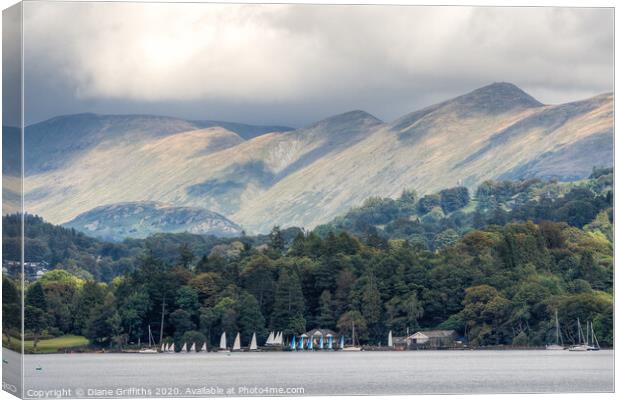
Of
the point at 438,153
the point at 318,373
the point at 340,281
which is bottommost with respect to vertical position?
the point at 318,373

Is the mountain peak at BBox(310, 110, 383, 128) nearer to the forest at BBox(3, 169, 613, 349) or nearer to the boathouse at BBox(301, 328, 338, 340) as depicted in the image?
the forest at BBox(3, 169, 613, 349)

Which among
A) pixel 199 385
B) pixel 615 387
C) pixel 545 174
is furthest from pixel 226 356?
pixel 545 174

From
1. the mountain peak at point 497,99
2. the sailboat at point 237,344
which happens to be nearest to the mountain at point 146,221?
the sailboat at point 237,344

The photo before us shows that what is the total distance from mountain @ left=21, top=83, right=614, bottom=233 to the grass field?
249cm

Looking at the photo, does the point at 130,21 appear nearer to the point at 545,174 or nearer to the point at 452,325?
the point at 452,325

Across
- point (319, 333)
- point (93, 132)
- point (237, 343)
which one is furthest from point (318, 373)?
point (93, 132)

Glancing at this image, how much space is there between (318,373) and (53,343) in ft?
16.3

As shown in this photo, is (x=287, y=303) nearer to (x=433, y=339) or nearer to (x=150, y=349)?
(x=433, y=339)

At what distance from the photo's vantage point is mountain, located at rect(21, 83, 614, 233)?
36.5 m

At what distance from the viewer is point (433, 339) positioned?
36.8 meters

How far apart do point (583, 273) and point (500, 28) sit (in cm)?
893

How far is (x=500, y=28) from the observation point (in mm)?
31594

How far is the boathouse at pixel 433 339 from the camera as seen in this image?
36.2 metres

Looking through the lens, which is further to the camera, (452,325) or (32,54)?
(452,325)
